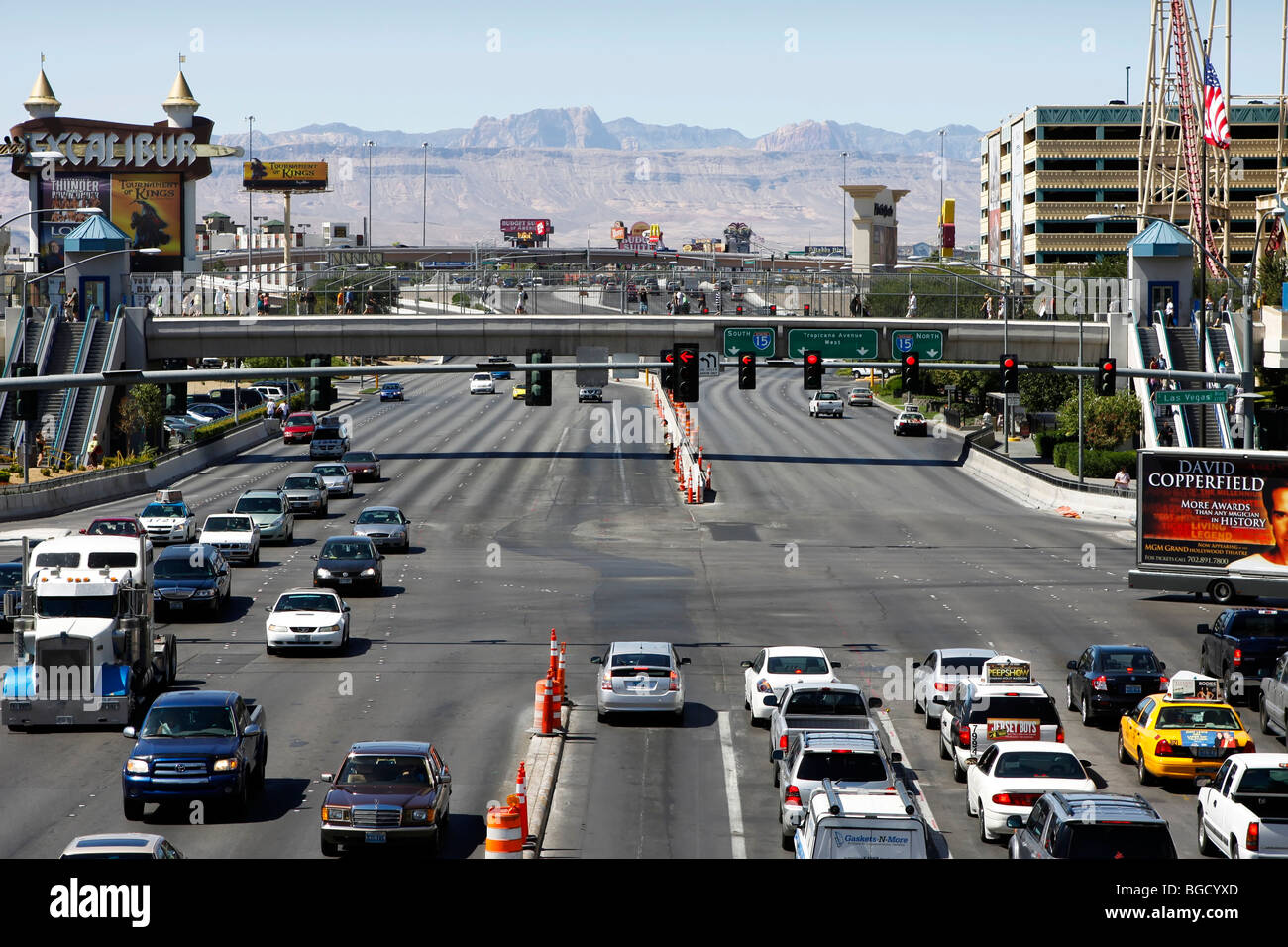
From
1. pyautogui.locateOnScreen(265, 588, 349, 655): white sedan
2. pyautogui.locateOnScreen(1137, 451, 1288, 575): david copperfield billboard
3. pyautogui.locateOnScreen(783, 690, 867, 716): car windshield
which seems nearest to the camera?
pyautogui.locateOnScreen(783, 690, 867, 716): car windshield

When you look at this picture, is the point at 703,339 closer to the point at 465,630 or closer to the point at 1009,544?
the point at 1009,544

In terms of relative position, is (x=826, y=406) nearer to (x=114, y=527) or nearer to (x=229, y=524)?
(x=229, y=524)

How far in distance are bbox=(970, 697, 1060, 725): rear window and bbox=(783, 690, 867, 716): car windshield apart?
A: 1849 millimetres

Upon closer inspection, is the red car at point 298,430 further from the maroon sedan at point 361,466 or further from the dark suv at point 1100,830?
the dark suv at point 1100,830

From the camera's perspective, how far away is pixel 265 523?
171 feet

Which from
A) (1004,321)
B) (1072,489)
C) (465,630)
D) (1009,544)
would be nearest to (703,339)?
(1004,321)

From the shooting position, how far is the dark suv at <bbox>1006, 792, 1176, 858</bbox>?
16.6 metres

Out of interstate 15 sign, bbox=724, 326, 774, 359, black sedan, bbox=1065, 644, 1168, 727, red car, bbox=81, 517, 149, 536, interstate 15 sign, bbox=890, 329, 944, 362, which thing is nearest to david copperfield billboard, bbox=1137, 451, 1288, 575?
black sedan, bbox=1065, 644, 1168, 727

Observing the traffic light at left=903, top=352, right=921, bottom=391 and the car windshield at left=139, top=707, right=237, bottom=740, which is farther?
the traffic light at left=903, top=352, right=921, bottom=391

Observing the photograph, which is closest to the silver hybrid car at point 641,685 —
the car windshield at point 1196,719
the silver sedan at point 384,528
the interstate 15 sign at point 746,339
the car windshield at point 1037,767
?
the car windshield at point 1037,767

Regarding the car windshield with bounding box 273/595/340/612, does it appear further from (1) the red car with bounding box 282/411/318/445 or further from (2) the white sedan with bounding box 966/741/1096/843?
(1) the red car with bounding box 282/411/318/445

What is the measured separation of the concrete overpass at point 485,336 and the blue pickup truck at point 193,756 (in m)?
53.5
